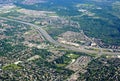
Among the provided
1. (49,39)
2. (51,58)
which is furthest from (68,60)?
Answer: (49,39)

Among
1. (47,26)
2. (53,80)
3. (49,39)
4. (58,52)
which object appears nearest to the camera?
(53,80)

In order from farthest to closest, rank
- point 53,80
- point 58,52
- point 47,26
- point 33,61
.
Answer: point 47,26, point 58,52, point 33,61, point 53,80

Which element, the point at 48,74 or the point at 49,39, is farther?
the point at 49,39

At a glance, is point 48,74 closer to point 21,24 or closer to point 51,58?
point 51,58

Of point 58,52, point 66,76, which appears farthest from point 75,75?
point 58,52

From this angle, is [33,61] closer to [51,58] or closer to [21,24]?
[51,58]

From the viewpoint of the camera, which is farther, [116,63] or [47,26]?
[47,26]

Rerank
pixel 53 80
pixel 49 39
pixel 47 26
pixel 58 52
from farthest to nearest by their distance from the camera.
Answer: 1. pixel 47 26
2. pixel 49 39
3. pixel 58 52
4. pixel 53 80
